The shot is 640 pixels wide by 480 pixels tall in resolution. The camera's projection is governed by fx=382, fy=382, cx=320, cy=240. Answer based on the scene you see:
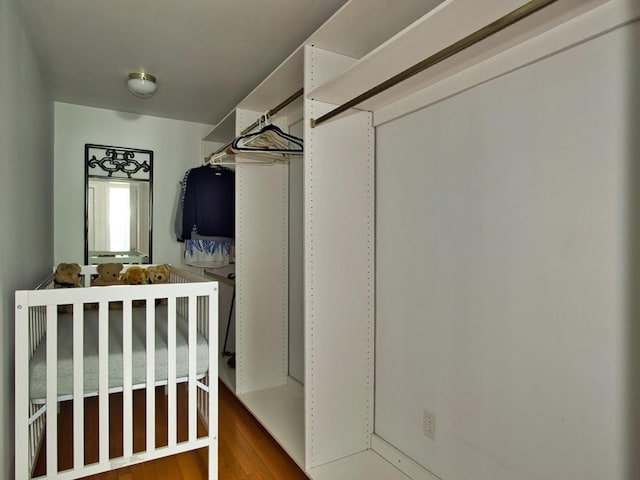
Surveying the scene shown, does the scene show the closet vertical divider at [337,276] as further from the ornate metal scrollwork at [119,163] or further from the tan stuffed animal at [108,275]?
the ornate metal scrollwork at [119,163]

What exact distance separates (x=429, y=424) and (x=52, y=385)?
1.49 m

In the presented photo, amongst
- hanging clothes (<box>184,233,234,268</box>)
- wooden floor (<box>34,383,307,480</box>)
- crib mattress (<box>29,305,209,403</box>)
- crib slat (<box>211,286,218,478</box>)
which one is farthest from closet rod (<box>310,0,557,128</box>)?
hanging clothes (<box>184,233,234,268</box>)

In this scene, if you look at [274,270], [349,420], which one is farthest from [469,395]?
[274,270]

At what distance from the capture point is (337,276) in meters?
1.79

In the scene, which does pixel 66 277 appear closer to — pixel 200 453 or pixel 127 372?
pixel 127 372

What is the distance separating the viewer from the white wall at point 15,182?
55.4 inches

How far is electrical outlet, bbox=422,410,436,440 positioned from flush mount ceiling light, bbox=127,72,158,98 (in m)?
2.43

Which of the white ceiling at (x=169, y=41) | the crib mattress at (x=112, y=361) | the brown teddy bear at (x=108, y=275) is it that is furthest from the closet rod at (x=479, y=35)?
the brown teddy bear at (x=108, y=275)

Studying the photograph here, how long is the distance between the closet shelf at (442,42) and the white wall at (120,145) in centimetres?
208

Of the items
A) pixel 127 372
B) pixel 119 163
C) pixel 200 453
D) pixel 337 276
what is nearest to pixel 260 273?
pixel 337 276

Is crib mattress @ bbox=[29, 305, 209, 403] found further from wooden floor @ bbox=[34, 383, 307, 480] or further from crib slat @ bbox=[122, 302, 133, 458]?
wooden floor @ bbox=[34, 383, 307, 480]

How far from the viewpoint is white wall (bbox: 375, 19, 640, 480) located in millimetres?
1071

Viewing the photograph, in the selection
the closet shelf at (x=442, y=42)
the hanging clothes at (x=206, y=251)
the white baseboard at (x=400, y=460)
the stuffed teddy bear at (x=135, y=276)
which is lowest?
the white baseboard at (x=400, y=460)

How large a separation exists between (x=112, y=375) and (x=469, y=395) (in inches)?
55.7
